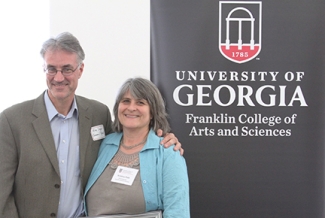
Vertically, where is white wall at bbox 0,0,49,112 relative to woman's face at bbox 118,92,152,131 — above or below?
above

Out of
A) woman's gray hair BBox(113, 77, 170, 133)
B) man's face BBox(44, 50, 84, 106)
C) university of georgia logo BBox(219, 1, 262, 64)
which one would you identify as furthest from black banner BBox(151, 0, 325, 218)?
man's face BBox(44, 50, 84, 106)

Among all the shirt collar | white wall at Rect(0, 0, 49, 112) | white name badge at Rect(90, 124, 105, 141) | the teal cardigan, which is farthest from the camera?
white wall at Rect(0, 0, 49, 112)

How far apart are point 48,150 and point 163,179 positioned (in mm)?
568

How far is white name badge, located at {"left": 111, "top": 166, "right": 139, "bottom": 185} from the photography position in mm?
1884

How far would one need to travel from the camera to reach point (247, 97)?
2627 millimetres

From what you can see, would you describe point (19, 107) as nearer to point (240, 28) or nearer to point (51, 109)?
point (51, 109)

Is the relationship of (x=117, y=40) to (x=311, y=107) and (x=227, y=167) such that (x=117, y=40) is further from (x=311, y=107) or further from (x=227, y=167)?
(x=311, y=107)

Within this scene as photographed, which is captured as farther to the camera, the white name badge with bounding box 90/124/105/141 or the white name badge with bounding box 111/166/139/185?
the white name badge with bounding box 90/124/105/141

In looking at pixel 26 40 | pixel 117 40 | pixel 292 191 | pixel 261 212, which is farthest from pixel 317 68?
pixel 26 40

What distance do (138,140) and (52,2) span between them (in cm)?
126

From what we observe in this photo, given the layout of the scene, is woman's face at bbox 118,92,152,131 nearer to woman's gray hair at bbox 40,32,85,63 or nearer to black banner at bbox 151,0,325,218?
woman's gray hair at bbox 40,32,85,63

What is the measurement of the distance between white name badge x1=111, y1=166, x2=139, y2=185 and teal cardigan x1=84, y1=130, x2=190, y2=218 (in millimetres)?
46

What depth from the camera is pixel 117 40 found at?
267 centimetres

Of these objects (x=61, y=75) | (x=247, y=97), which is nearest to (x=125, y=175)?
(x=61, y=75)
